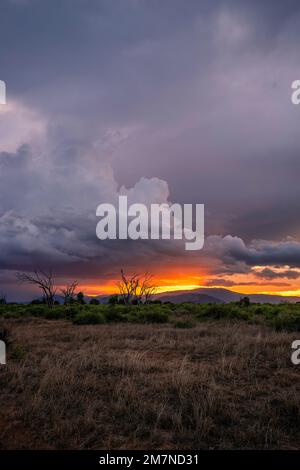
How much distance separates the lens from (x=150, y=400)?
7.11 metres

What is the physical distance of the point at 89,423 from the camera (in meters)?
5.99

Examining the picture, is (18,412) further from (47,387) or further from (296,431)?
(296,431)

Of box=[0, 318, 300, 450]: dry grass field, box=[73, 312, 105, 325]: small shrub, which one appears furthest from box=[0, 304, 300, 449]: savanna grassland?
box=[73, 312, 105, 325]: small shrub

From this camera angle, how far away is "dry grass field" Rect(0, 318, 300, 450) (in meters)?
5.64

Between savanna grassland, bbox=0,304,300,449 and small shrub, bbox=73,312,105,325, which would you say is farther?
small shrub, bbox=73,312,105,325

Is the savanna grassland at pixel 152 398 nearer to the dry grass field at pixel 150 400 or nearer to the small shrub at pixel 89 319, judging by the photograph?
the dry grass field at pixel 150 400

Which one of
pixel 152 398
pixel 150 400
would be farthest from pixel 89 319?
pixel 150 400

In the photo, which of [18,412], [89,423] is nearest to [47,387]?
[18,412]

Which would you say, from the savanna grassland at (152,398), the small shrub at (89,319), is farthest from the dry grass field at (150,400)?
the small shrub at (89,319)

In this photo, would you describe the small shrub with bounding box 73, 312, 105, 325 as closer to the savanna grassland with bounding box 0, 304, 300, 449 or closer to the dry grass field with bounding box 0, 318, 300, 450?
the savanna grassland with bounding box 0, 304, 300, 449

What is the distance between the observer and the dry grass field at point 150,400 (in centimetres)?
564

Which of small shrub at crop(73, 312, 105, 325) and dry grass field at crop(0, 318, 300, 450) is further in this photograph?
small shrub at crop(73, 312, 105, 325)

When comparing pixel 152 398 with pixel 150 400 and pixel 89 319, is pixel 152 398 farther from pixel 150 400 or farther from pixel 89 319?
pixel 89 319

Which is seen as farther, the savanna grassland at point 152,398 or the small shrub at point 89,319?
the small shrub at point 89,319
